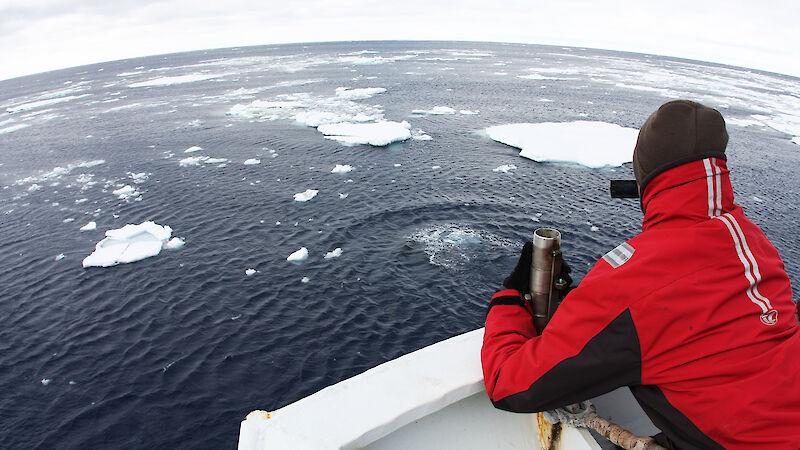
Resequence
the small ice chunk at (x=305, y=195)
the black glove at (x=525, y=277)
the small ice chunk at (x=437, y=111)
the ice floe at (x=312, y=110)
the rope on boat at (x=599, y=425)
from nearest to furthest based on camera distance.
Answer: the rope on boat at (x=599, y=425) < the black glove at (x=525, y=277) < the small ice chunk at (x=305, y=195) < the ice floe at (x=312, y=110) < the small ice chunk at (x=437, y=111)

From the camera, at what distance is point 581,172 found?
2152cm

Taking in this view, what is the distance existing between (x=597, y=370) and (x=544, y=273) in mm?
827

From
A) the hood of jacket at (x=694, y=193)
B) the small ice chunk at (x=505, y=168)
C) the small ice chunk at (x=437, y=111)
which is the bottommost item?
the small ice chunk at (x=505, y=168)

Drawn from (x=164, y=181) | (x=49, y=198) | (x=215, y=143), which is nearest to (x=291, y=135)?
(x=215, y=143)

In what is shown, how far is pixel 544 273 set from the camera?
2.54 metres

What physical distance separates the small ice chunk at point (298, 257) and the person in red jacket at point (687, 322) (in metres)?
12.4

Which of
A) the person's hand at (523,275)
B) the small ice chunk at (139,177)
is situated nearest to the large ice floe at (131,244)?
the small ice chunk at (139,177)

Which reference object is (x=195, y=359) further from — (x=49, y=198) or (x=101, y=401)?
(x=49, y=198)

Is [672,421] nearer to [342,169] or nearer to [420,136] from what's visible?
[342,169]

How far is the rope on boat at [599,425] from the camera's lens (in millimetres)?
2017

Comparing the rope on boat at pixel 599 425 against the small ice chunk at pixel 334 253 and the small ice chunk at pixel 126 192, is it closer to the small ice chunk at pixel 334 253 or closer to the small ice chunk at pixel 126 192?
the small ice chunk at pixel 334 253

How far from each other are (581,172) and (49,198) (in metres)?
26.4

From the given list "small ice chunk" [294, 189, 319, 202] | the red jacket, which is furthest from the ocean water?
the red jacket

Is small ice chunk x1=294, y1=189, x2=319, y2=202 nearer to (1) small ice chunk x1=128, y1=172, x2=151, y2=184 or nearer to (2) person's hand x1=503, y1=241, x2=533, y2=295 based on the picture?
(1) small ice chunk x1=128, y1=172, x2=151, y2=184
